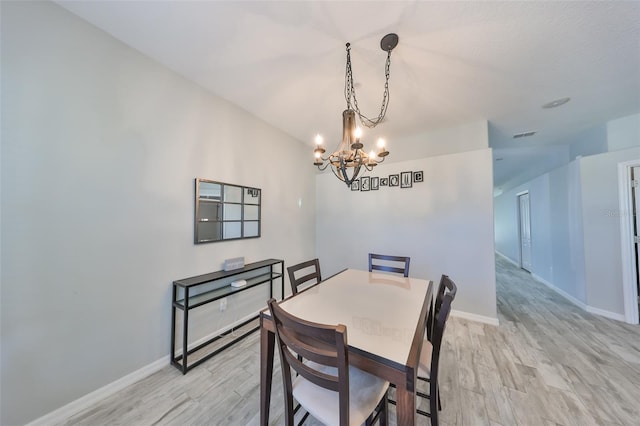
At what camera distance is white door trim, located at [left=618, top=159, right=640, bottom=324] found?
2744 mm

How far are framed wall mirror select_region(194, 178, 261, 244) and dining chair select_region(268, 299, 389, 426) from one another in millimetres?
1680

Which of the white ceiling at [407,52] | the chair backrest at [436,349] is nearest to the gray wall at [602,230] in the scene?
the white ceiling at [407,52]

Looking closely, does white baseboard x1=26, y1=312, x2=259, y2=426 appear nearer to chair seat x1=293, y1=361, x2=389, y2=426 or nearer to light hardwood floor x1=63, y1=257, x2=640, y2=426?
light hardwood floor x1=63, y1=257, x2=640, y2=426

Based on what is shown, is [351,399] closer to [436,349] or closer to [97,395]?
[436,349]

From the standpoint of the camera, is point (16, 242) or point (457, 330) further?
point (457, 330)

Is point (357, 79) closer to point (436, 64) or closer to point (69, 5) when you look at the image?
point (436, 64)

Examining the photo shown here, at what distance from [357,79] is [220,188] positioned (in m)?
1.94

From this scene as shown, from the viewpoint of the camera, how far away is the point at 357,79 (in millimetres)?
2184

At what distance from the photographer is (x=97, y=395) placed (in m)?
1.59

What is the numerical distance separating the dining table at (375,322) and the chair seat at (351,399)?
0.17 m

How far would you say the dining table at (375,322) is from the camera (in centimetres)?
90

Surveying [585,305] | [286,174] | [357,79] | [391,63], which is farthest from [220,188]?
[585,305]

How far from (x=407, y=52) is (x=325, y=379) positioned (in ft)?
7.96

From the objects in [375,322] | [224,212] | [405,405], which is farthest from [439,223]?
[224,212]
